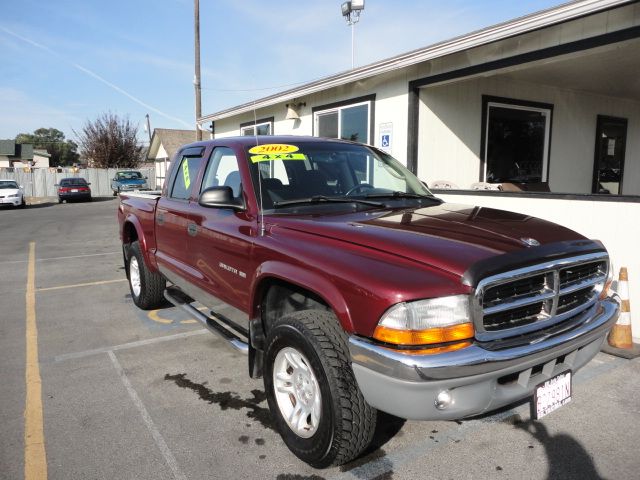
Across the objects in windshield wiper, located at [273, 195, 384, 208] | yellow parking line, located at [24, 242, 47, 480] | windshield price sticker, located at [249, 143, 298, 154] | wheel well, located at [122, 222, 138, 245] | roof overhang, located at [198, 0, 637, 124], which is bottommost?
yellow parking line, located at [24, 242, 47, 480]

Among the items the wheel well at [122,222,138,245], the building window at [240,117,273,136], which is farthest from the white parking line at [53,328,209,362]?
the building window at [240,117,273,136]

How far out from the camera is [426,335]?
2.17 meters

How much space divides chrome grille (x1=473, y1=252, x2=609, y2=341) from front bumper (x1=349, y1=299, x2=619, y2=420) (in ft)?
0.39

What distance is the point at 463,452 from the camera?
288 centimetres

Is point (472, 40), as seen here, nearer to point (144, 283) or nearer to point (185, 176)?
point (185, 176)

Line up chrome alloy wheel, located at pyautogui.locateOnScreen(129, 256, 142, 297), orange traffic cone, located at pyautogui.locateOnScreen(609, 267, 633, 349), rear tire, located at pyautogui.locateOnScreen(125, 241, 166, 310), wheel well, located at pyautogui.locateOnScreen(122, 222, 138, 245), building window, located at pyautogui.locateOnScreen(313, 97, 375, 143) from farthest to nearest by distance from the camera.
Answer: building window, located at pyautogui.locateOnScreen(313, 97, 375, 143) < wheel well, located at pyautogui.locateOnScreen(122, 222, 138, 245) < chrome alloy wheel, located at pyautogui.locateOnScreen(129, 256, 142, 297) < rear tire, located at pyautogui.locateOnScreen(125, 241, 166, 310) < orange traffic cone, located at pyautogui.locateOnScreen(609, 267, 633, 349)

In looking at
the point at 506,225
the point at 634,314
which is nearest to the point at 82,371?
the point at 506,225

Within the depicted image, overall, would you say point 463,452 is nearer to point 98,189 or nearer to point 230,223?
point 230,223

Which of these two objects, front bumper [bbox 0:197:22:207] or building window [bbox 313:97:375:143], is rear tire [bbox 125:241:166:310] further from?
front bumper [bbox 0:197:22:207]

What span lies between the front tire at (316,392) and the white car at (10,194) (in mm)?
24549

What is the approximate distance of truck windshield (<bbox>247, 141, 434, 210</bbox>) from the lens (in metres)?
3.41

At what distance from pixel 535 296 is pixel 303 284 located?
1198mm

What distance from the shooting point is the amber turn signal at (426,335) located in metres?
2.16

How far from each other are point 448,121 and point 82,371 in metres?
6.66
